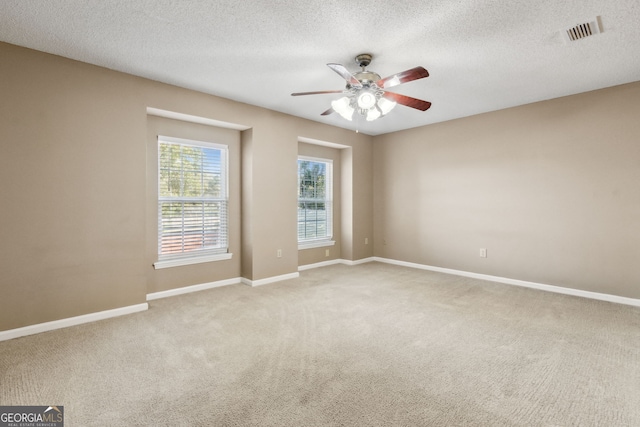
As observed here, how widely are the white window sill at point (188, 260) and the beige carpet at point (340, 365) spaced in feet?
1.58

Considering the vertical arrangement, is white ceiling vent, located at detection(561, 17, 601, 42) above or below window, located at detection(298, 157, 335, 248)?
above

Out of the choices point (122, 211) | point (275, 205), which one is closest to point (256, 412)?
point (122, 211)

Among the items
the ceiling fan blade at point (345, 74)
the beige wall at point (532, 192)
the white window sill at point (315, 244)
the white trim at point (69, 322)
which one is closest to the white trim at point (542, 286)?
the beige wall at point (532, 192)

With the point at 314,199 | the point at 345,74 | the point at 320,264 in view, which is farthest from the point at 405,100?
the point at 320,264

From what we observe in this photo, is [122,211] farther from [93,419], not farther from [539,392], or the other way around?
[539,392]

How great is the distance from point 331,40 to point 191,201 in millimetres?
2804

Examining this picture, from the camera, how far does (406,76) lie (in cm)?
255

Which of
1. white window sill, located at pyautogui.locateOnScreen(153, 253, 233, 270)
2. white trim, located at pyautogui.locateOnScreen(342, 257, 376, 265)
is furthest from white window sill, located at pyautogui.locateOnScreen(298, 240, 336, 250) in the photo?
white window sill, located at pyautogui.locateOnScreen(153, 253, 233, 270)

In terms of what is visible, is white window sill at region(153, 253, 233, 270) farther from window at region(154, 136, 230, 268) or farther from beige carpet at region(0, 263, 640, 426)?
beige carpet at region(0, 263, 640, 426)

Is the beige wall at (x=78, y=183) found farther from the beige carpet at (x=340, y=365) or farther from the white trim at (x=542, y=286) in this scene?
the white trim at (x=542, y=286)

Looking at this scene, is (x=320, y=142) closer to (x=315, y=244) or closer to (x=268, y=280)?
(x=315, y=244)

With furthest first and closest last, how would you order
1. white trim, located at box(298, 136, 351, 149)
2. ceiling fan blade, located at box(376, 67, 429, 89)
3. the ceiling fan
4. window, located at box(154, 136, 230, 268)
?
white trim, located at box(298, 136, 351, 149)
window, located at box(154, 136, 230, 268)
the ceiling fan
ceiling fan blade, located at box(376, 67, 429, 89)

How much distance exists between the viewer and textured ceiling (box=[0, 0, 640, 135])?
2.27 m

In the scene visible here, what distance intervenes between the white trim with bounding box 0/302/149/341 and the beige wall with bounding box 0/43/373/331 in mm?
52
